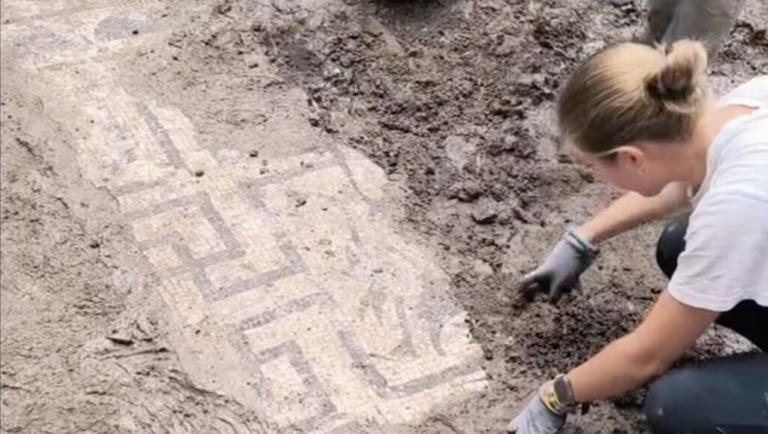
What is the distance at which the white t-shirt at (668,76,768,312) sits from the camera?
1547mm

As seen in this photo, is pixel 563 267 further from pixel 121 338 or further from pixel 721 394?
pixel 121 338

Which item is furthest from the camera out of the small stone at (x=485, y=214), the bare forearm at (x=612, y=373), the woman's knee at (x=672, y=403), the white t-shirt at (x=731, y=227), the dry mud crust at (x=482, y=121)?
the small stone at (x=485, y=214)

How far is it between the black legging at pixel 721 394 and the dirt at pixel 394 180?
21 cm

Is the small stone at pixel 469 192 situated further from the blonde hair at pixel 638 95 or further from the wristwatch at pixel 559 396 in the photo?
the blonde hair at pixel 638 95

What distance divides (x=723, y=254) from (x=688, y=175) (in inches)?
6.3

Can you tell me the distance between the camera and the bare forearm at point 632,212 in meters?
2.01

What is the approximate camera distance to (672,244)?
7.00 ft

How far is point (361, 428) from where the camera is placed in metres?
2.05

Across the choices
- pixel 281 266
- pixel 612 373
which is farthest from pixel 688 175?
pixel 281 266

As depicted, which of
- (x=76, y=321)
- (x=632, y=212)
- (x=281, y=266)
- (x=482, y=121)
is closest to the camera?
(x=632, y=212)

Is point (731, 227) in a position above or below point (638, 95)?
below

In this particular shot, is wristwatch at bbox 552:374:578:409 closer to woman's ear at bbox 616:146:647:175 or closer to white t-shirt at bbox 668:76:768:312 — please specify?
white t-shirt at bbox 668:76:768:312

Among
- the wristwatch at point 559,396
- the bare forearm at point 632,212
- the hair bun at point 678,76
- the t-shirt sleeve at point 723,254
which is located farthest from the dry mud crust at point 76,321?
the hair bun at point 678,76

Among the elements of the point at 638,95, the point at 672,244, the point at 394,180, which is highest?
the point at 638,95
